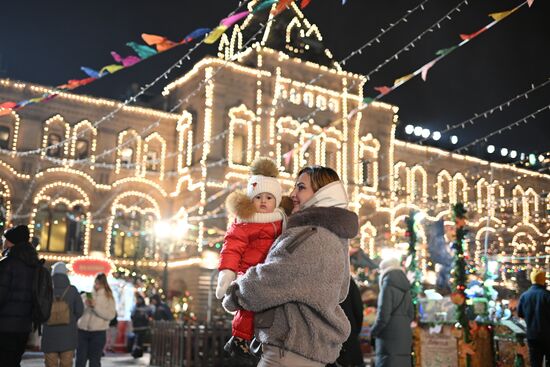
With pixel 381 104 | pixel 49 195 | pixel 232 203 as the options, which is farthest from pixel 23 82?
pixel 232 203

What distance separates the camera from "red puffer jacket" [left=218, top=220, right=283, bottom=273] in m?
3.42

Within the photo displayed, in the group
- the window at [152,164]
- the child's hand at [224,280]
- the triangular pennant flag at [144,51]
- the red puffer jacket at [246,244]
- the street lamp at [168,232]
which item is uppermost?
the window at [152,164]

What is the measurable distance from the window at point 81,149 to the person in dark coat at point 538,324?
2521cm

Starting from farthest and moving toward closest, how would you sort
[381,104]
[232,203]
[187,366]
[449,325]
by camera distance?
[381,104], [187,366], [449,325], [232,203]

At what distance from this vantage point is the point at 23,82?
1100 inches

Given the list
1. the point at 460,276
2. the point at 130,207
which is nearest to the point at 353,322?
the point at 460,276

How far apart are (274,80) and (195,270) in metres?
10.8

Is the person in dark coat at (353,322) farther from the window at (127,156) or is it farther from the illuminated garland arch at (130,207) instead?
the window at (127,156)

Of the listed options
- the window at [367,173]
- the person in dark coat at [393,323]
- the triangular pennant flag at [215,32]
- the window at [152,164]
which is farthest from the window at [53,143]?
the person in dark coat at [393,323]

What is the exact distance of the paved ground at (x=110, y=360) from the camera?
13548 millimetres

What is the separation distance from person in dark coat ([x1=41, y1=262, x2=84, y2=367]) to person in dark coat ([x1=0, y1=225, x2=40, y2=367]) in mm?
1693

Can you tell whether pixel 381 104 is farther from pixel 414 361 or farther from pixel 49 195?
Answer: pixel 414 361

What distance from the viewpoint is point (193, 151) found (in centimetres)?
3080

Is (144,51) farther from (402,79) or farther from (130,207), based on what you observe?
(130,207)
